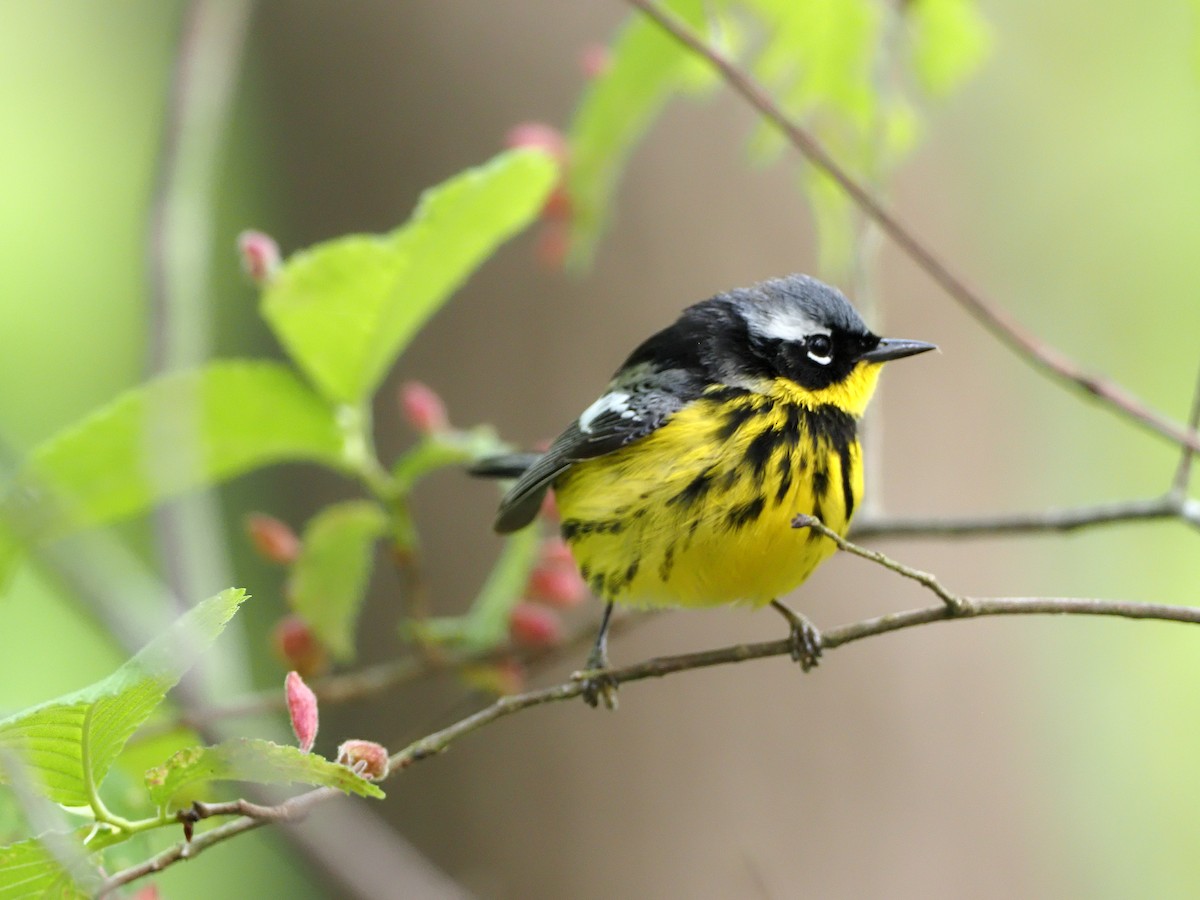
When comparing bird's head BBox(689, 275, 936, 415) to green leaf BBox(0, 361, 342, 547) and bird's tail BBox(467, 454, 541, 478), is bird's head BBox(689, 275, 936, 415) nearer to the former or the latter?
bird's tail BBox(467, 454, 541, 478)

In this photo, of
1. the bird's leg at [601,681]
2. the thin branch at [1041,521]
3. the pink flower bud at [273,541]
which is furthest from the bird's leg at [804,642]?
the pink flower bud at [273,541]

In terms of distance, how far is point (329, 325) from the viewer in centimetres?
192

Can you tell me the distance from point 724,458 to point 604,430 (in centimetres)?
27

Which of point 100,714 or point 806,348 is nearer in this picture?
point 100,714

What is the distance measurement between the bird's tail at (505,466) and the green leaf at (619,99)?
1.55 feet

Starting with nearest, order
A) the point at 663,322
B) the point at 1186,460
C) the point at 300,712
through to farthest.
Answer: the point at 300,712 → the point at 1186,460 → the point at 663,322

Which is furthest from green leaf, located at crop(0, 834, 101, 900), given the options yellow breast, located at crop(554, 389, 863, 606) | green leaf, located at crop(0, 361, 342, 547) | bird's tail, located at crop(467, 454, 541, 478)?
bird's tail, located at crop(467, 454, 541, 478)

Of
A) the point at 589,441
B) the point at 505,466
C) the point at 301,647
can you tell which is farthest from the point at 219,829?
the point at 505,466

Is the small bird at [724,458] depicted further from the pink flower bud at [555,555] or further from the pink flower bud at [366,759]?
the pink flower bud at [366,759]

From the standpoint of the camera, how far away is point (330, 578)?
7.02 ft

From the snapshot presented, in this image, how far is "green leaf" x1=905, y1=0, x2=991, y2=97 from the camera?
2.10 meters

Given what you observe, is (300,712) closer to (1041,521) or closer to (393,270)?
(393,270)

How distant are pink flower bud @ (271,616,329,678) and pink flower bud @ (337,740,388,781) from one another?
40.9 inches

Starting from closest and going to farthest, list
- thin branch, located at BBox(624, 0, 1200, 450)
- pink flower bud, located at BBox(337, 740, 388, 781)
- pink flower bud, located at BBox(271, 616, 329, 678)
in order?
pink flower bud, located at BBox(337, 740, 388, 781) < thin branch, located at BBox(624, 0, 1200, 450) < pink flower bud, located at BBox(271, 616, 329, 678)
